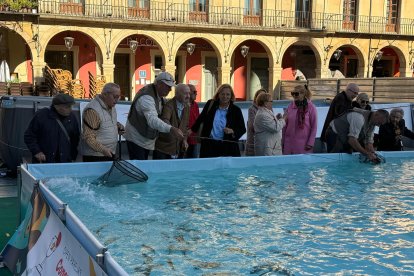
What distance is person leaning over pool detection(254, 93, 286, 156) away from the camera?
5645mm

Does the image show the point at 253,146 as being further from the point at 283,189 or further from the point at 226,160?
the point at 283,189

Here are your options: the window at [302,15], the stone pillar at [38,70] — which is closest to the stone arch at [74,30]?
A: the stone pillar at [38,70]

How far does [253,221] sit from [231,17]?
1933 centimetres

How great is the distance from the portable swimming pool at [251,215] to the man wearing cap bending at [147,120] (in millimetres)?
230

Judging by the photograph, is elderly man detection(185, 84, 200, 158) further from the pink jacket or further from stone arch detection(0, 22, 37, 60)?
stone arch detection(0, 22, 37, 60)

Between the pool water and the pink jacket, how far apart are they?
22.2 inches

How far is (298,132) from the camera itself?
629 centimetres

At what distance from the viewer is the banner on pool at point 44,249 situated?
7.60 feet

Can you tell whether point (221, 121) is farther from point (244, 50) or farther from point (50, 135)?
point (244, 50)

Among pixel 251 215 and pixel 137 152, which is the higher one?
pixel 137 152

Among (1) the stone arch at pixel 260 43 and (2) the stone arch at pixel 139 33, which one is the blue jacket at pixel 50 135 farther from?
(1) the stone arch at pixel 260 43

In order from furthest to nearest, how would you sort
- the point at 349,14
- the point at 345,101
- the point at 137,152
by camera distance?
1. the point at 349,14
2. the point at 345,101
3. the point at 137,152

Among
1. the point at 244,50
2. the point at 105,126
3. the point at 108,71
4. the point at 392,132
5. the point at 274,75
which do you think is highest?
the point at 244,50

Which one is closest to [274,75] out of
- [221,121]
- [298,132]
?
[298,132]
